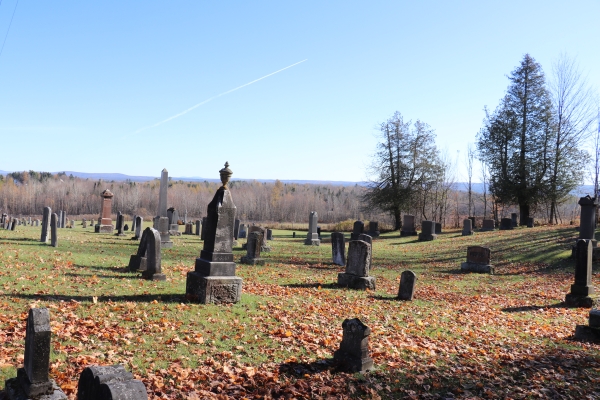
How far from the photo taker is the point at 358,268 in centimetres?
1338

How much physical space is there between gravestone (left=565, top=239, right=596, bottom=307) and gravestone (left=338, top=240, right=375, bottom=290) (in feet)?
18.2

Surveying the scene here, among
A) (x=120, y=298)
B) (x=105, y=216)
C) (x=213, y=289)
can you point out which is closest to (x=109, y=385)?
(x=213, y=289)

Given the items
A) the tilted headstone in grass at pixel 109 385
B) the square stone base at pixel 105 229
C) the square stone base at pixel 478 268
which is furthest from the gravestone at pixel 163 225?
the tilted headstone in grass at pixel 109 385

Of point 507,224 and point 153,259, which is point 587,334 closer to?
point 153,259

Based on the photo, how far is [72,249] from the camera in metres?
17.5

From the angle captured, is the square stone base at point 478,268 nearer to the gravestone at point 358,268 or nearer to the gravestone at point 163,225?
the gravestone at point 358,268

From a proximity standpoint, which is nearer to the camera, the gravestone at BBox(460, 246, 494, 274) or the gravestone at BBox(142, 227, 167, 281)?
the gravestone at BBox(142, 227, 167, 281)

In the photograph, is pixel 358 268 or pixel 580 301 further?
pixel 358 268

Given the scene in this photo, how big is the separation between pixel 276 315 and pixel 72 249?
474 inches

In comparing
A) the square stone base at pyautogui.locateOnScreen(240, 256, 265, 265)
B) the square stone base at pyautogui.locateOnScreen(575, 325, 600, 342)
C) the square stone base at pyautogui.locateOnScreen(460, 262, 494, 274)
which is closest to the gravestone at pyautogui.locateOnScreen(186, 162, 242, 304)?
the square stone base at pyautogui.locateOnScreen(240, 256, 265, 265)

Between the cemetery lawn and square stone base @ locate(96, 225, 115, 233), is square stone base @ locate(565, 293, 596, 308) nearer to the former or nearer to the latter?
the cemetery lawn

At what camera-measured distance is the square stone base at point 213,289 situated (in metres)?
9.42

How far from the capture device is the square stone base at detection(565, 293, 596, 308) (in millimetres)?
12203

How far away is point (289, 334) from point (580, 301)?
9119 millimetres
